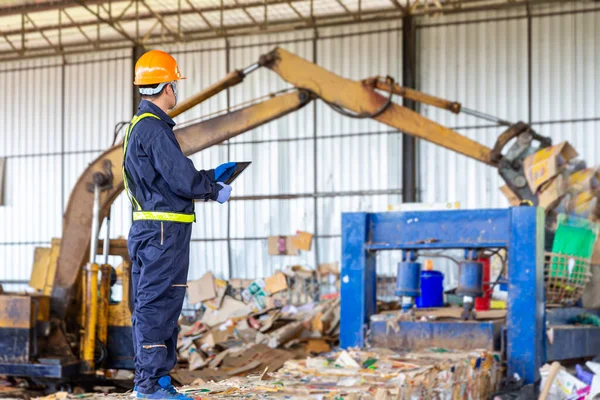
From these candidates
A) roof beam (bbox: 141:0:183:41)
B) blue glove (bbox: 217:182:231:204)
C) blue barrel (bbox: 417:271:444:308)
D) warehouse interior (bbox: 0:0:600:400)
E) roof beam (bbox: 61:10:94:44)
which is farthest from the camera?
roof beam (bbox: 61:10:94:44)

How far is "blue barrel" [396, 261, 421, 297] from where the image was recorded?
6254 millimetres

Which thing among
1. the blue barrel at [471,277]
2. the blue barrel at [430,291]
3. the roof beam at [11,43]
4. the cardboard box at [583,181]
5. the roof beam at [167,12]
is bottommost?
the blue barrel at [430,291]

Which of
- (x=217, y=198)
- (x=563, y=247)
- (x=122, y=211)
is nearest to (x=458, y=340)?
(x=563, y=247)

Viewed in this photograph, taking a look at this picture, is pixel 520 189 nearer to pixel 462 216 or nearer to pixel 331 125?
pixel 462 216

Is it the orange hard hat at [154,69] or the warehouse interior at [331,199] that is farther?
the warehouse interior at [331,199]

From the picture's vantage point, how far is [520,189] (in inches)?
314

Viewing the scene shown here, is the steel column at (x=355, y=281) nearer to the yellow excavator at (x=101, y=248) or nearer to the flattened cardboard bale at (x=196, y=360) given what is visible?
the yellow excavator at (x=101, y=248)

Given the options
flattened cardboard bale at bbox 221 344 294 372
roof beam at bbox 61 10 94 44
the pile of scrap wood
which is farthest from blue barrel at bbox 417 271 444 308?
roof beam at bbox 61 10 94 44

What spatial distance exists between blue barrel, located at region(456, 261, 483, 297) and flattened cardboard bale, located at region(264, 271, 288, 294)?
32.4 ft

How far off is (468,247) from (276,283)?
1000cm

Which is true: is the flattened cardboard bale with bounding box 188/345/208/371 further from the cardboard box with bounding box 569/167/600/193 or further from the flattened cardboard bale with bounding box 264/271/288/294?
the cardboard box with bounding box 569/167/600/193

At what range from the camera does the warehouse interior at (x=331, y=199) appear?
6082 millimetres

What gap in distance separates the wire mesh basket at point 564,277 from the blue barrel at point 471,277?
692 millimetres

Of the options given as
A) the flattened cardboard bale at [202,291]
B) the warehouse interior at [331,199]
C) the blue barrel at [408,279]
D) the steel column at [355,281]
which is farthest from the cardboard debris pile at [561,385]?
the flattened cardboard bale at [202,291]
